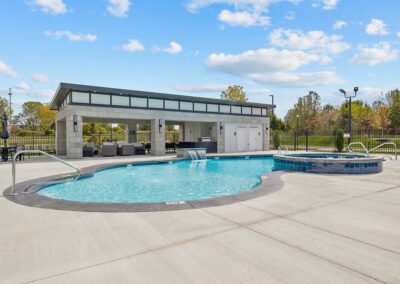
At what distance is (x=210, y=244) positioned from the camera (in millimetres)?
3156

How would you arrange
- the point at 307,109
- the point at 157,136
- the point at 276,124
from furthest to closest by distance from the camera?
the point at 276,124 < the point at 307,109 < the point at 157,136

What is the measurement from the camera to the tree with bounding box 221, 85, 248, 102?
3895cm

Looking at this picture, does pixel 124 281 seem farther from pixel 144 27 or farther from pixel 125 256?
pixel 144 27

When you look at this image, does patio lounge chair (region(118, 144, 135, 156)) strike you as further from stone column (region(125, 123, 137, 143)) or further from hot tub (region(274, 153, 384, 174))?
hot tub (region(274, 153, 384, 174))

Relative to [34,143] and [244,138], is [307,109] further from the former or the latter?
[34,143]

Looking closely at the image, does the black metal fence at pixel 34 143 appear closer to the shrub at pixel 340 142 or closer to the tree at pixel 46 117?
the tree at pixel 46 117

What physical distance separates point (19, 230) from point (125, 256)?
1993 mm

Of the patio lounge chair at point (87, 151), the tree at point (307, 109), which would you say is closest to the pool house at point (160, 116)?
the patio lounge chair at point (87, 151)

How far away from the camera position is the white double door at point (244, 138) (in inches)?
845

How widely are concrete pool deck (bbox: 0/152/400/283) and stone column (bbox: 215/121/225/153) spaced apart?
15.6m

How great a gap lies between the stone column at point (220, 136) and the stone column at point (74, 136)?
403 inches

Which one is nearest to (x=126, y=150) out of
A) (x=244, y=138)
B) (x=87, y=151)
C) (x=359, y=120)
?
(x=87, y=151)

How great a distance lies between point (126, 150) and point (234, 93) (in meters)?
24.9

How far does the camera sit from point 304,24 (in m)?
14.6
